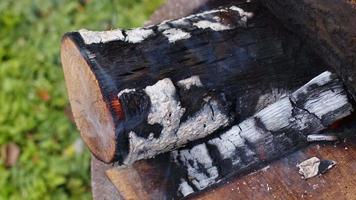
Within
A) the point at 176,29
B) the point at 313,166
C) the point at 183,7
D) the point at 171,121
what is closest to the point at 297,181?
the point at 313,166

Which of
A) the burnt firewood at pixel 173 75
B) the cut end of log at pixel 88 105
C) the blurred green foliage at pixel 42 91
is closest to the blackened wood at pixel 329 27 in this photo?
the burnt firewood at pixel 173 75

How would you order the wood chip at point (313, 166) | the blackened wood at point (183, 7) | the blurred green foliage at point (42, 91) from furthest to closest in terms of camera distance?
the blurred green foliage at point (42, 91) → the blackened wood at point (183, 7) → the wood chip at point (313, 166)

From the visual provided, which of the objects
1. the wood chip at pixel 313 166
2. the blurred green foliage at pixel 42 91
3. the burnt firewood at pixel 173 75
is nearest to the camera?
the burnt firewood at pixel 173 75

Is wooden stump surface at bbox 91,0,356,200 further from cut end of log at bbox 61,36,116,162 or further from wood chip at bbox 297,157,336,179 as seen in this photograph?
cut end of log at bbox 61,36,116,162

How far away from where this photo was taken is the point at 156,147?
6.06 ft

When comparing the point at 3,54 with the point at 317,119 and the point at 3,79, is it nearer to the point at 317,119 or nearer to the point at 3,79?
the point at 3,79

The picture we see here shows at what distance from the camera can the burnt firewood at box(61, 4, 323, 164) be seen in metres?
1.72

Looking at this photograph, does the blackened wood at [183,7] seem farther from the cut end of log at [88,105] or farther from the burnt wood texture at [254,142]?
the cut end of log at [88,105]

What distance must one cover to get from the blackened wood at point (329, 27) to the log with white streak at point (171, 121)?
35 cm

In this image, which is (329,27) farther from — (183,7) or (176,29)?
(183,7)

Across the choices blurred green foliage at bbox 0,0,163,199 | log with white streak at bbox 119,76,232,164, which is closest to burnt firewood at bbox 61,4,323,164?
log with white streak at bbox 119,76,232,164

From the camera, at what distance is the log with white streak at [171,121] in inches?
68.2

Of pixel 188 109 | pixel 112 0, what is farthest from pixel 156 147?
pixel 112 0

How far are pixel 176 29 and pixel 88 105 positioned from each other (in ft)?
1.19
